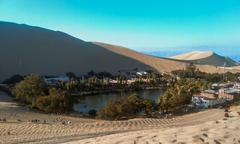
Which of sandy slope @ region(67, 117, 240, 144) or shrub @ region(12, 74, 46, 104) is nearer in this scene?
sandy slope @ region(67, 117, 240, 144)

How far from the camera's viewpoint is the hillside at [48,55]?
96938 millimetres

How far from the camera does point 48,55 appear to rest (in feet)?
348

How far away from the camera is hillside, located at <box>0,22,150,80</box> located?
96.9 metres

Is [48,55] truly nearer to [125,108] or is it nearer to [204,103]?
[204,103]

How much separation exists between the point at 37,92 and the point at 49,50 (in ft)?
224

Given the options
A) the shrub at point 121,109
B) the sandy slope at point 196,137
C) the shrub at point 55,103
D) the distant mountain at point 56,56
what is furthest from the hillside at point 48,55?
the sandy slope at point 196,137

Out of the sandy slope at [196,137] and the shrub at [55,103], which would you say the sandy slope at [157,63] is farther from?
the sandy slope at [196,137]

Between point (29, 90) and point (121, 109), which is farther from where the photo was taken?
point (29, 90)

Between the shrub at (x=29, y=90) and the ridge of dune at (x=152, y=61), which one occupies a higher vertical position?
the ridge of dune at (x=152, y=61)

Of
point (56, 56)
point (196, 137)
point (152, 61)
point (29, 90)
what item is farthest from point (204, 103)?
point (152, 61)

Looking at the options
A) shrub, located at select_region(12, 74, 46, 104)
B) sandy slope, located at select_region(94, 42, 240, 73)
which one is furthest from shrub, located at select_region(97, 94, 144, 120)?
sandy slope, located at select_region(94, 42, 240, 73)

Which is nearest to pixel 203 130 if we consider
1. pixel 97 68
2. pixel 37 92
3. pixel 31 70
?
pixel 37 92

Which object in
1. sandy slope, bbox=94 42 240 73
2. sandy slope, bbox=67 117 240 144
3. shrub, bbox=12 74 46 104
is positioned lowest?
shrub, bbox=12 74 46 104

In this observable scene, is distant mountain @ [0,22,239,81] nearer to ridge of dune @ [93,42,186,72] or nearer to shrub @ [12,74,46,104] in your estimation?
ridge of dune @ [93,42,186,72]
